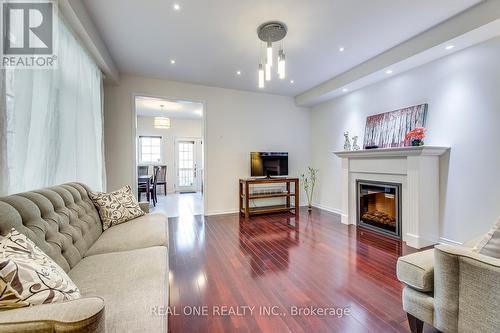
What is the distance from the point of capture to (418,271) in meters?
1.38

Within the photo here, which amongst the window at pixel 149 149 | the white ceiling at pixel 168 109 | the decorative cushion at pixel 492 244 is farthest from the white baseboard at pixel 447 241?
the window at pixel 149 149

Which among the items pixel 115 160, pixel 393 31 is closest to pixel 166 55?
pixel 115 160

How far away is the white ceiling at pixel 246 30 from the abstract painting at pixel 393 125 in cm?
103

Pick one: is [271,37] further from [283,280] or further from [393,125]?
[283,280]

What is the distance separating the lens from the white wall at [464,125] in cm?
258

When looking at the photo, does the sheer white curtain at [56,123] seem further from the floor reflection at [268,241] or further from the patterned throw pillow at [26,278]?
the floor reflection at [268,241]

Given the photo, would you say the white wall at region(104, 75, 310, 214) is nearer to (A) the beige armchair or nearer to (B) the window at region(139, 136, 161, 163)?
(A) the beige armchair

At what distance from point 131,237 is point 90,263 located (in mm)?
477

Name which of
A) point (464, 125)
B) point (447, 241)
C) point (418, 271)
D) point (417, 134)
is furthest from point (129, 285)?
point (464, 125)

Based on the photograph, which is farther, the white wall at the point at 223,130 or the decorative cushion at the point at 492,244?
the white wall at the point at 223,130

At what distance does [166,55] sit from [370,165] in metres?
3.70

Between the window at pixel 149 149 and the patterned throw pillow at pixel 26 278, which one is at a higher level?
the window at pixel 149 149

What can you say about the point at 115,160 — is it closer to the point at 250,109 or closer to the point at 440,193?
the point at 250,109

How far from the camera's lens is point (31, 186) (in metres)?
1.74
